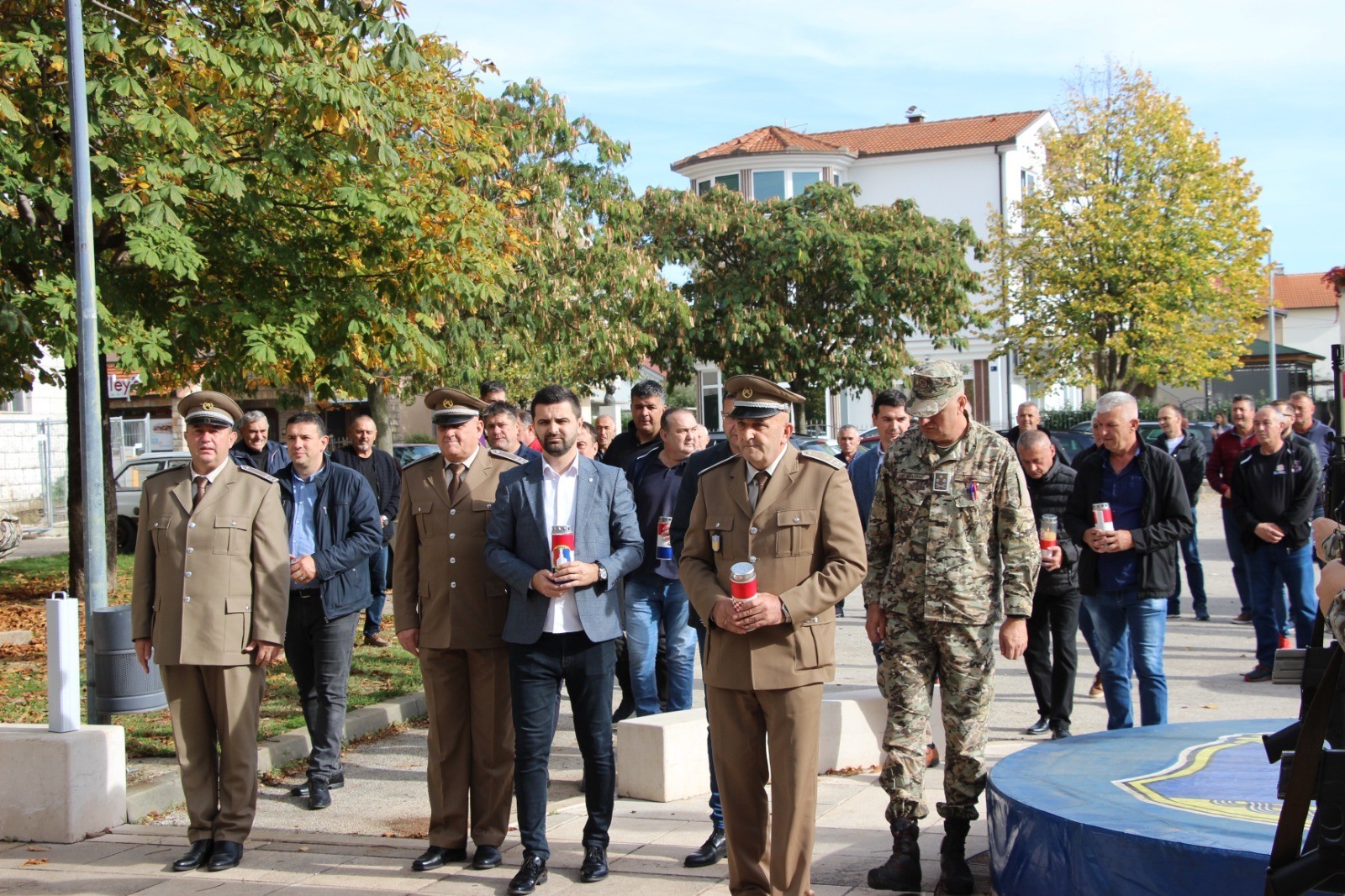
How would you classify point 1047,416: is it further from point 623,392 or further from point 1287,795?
point 1287,795

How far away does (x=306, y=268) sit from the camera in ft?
40.2

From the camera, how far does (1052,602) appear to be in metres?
7.80

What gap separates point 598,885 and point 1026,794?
73.5 inches

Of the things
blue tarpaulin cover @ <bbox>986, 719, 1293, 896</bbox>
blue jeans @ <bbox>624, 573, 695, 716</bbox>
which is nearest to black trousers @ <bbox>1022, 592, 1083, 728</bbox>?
blue tarpaulin cover @ <bbox>986, 719, 1293, 896</bbox>

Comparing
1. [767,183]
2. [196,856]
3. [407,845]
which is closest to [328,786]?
[407,845]

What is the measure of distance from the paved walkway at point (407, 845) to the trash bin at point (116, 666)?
69cm

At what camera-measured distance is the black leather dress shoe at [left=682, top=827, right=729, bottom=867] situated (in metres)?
5.53

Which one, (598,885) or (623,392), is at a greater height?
(623,392)

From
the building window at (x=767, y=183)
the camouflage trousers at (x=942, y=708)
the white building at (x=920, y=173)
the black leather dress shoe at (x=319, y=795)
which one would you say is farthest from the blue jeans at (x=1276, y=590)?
the building window at (x=767, y=183)

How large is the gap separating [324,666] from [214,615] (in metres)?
1.14

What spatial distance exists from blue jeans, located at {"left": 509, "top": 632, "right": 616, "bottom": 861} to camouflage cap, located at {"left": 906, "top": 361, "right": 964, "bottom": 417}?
1772 mm

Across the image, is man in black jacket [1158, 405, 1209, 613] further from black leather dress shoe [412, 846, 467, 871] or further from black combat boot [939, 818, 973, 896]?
black leather dress shoe [412, 846, 467, 871]

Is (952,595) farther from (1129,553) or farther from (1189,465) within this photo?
(1189,465)

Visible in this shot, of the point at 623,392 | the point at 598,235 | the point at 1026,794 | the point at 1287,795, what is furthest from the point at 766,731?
the point at 623,392
